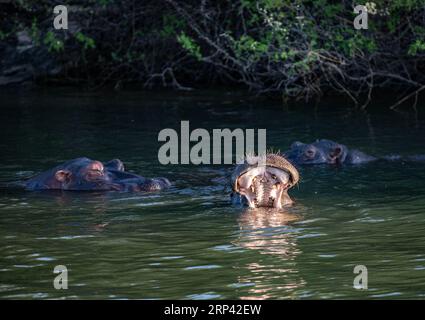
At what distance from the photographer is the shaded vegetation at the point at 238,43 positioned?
15445mm

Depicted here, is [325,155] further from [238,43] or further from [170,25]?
[170,25]

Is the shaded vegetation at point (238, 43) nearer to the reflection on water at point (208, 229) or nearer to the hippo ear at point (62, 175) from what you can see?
the reflection on water at point (208, 229)

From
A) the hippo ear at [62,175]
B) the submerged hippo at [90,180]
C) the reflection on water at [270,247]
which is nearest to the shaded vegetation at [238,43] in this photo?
the submerged hippo at [90,180]

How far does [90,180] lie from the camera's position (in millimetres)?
10102

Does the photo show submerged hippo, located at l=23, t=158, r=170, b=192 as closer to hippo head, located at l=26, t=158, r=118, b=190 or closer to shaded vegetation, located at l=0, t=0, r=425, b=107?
hippo head, located at l=26, t=158, r=118, b=190

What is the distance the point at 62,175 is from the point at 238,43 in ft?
19.6

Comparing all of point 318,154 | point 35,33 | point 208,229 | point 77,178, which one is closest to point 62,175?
point 77,178

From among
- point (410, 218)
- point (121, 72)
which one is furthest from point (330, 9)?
point (410, 218)

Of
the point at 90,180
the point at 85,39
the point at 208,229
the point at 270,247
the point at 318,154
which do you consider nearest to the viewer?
the point at 270,247

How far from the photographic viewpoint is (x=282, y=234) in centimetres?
792

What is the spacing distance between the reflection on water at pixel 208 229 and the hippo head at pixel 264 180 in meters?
0.12

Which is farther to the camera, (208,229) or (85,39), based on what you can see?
(85,39)

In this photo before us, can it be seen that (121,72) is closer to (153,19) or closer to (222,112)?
(153,19)

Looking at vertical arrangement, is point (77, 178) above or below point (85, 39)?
below
